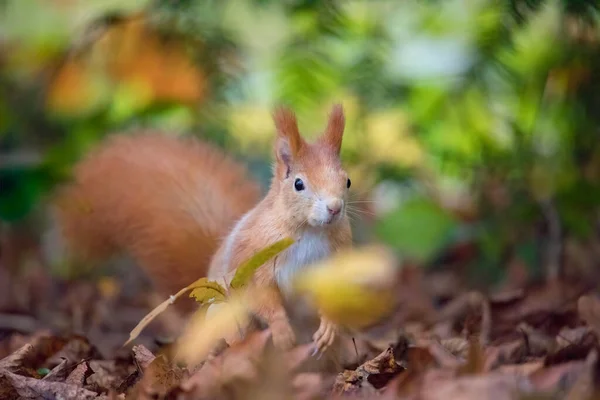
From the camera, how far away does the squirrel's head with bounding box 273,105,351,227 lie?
1.96m

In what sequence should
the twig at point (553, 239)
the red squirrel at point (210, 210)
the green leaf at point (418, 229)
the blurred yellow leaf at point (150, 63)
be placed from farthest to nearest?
1. the blurred yellow leaf at point (150, 63)
2. the green leaf at point (418, 229)
3. the twig at point (553, 239)
4. the red squirrel at point (210, 210)

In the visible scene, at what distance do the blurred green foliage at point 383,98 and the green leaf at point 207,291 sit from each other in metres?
1.24

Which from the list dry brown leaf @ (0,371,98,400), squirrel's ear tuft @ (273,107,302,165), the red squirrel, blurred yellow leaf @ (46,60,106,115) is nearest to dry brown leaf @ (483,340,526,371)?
the red squirrel

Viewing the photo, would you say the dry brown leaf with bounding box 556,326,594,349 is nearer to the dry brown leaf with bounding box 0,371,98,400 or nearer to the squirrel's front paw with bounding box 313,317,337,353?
the squirrel's front paw with bounding box 313,317,337,353

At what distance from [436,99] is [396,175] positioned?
0.65 meters

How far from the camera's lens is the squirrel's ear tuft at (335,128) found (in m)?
2.06

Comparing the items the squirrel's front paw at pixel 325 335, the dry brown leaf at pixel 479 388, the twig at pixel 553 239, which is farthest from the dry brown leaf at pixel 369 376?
the twig at pixel 553 239

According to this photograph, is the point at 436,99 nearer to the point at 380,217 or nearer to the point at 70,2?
the point at 380,217

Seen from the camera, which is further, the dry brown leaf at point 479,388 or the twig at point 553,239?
the twig at point 553,239

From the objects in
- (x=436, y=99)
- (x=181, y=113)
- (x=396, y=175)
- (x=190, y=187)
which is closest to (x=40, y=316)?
(x=190, y=187)

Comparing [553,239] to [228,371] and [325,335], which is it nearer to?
[325,335]

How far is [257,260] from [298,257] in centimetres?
30

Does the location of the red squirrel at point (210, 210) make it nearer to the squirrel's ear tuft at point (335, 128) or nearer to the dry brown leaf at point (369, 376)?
the squirrel's ear tuft at point (335, 128)

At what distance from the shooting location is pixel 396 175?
3.35 metres
